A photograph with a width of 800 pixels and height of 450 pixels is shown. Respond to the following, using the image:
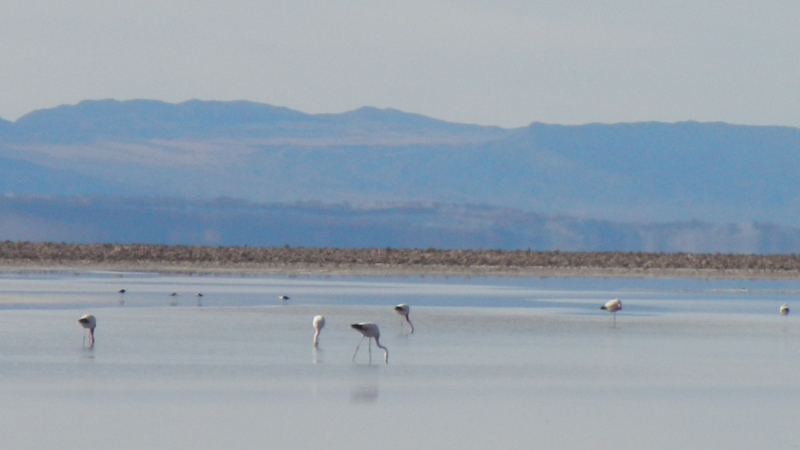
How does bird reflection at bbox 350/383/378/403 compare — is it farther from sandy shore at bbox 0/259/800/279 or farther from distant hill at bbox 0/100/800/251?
distant hill at bbox 0/100/800/251

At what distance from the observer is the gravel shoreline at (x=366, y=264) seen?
48.3 meters

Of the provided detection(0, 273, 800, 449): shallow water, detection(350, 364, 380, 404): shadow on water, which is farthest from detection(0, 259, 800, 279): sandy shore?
detection(350, 364, 380, 404): shadow on water

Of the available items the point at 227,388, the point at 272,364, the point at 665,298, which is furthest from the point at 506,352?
the point at 665,298

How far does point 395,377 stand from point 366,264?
3761 cm

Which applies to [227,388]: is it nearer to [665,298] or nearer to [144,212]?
[665,298]

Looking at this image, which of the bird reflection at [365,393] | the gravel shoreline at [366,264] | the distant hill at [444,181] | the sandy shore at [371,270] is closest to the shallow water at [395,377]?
the bird reflection at [365,393]

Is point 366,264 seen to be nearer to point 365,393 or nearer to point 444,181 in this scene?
point 365,393

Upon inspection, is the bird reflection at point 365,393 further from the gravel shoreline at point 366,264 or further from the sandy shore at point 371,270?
the gravel shoreline at point 366,264

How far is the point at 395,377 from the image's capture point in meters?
16.1

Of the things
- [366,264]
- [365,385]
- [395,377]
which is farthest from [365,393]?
[366,264]

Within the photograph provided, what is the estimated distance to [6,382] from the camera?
1460 centimetres

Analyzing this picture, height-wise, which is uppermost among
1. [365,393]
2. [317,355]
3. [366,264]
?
[366,264]

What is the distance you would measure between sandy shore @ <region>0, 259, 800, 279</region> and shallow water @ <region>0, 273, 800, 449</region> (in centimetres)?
1757

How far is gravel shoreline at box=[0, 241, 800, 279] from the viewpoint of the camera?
159 feet
